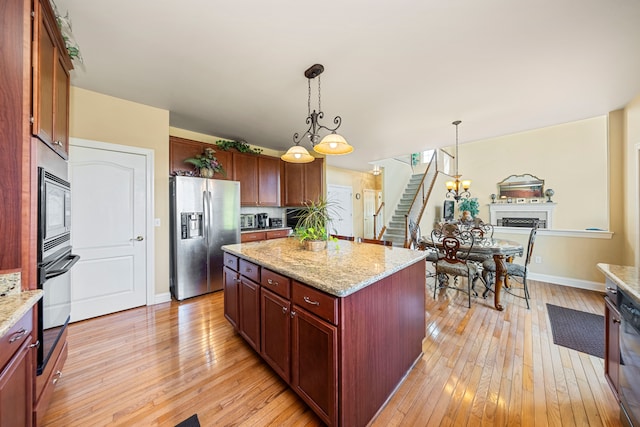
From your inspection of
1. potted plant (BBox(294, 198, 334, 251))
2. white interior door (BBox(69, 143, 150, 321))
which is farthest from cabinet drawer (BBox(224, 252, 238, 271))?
white interior door (BBox(69, 143, 150, 321))

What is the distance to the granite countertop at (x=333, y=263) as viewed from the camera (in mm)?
1281

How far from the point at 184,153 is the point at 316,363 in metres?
3.57

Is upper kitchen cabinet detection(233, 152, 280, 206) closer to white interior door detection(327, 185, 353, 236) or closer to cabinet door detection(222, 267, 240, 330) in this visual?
cabinet door detection(222, 267, 240, 330)

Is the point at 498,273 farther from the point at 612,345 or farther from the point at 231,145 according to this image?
the point at 231,145

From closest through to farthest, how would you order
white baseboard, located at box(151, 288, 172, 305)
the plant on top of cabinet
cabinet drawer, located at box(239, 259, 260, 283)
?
1. cabinet drawer, located at box(239, 259, 260, 283)
2. white baseboard, located at box(151, 288, 172, 305)
3. the plant on top of cabinet

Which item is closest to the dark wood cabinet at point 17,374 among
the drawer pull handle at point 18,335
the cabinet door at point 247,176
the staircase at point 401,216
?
the drawer pull handle at point 18,335

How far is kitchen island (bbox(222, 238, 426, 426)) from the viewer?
4.00 ft

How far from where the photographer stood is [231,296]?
231 cm

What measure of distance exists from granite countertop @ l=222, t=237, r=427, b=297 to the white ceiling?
68.6 inches

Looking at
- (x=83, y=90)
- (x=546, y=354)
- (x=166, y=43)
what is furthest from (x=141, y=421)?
(x=83, y=90)

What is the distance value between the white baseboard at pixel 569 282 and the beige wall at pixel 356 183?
4.35 m

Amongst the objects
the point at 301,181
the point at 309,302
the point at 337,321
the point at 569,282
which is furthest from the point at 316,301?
the point at 569,282

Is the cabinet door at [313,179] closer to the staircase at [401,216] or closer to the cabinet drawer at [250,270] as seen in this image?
the staircase at [401,216]

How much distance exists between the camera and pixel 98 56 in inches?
83.4
